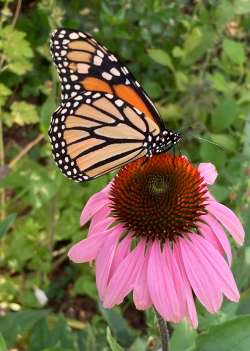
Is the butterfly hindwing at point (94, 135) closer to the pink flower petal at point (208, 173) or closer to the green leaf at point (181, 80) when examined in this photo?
the pink flower petal at point (208, 173)

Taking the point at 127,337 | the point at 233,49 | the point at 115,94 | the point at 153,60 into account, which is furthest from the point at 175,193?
the point at 153,60

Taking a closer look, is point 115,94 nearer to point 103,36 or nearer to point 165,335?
point 165,335

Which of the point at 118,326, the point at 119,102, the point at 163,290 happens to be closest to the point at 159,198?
the point at 163,290

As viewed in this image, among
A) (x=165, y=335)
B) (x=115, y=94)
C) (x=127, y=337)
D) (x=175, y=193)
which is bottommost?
(x=127, y=337)

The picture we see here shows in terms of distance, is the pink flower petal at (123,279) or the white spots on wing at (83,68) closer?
the pink flower petal at (123,279)

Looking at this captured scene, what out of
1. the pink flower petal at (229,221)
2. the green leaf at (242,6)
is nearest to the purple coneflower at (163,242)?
the pink flower petal at (229,221)

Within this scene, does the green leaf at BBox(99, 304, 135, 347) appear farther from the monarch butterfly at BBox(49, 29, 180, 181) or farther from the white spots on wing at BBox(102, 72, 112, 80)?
the white spots on wing at BBox(102, 72, 112, 80)

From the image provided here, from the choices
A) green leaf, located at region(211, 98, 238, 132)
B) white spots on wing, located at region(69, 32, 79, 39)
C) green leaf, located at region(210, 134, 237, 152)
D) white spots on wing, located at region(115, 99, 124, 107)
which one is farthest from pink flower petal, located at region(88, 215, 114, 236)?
green leaf, located at region(211, 98, 238, 132)
